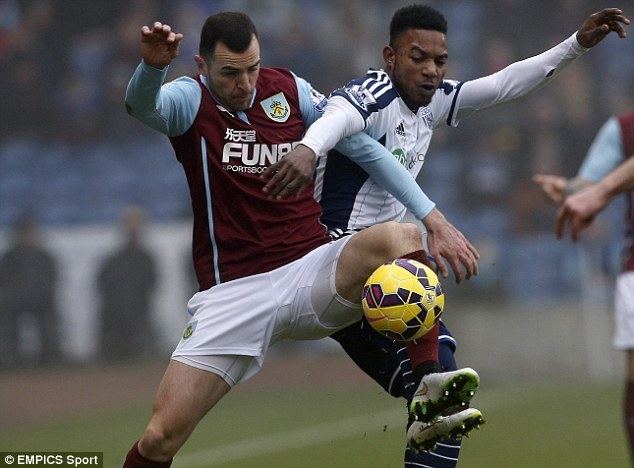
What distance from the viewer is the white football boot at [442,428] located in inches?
219

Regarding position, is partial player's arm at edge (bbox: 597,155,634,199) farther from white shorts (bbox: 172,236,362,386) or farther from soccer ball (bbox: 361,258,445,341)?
white shorts (bbox: 172,236,362,386)

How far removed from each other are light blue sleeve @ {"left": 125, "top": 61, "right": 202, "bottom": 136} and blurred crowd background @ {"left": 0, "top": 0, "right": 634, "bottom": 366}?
30.3 feet

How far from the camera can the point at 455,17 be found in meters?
18.1

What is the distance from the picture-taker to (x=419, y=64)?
641cm

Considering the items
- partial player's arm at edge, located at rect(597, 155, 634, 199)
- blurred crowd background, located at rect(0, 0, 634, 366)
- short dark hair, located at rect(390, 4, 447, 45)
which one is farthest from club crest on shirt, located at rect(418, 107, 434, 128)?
blurred crowd background, located at rect(0, 0, 634, 366)

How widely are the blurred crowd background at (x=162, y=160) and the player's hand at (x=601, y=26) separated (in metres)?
9.07

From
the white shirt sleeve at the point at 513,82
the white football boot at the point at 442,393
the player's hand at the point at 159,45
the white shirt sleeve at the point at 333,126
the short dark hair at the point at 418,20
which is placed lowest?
the white football boot at the point at 442,393

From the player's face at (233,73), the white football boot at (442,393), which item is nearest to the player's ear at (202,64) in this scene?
the player's face at (233,73)

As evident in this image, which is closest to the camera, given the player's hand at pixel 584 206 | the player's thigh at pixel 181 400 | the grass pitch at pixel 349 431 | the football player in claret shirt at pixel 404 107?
the player's hand at pixel 584 206

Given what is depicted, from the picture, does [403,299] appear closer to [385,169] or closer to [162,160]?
[385,169]

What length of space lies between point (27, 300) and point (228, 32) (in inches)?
400

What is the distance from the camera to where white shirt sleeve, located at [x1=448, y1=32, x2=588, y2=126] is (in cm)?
679

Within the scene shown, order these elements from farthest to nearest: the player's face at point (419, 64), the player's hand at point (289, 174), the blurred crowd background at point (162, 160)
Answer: the blurred crowd background at point (162, 160) < the player's face at point (419, 64) < the player's hand at point (289, 174)

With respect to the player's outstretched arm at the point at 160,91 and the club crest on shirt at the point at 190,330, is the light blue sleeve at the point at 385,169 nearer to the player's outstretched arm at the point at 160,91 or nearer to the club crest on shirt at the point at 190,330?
the player's outstretched arm at the point at 160,91
